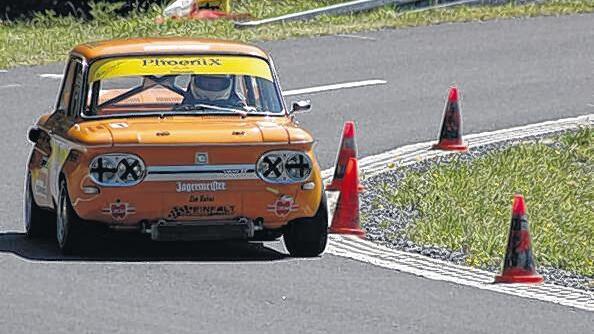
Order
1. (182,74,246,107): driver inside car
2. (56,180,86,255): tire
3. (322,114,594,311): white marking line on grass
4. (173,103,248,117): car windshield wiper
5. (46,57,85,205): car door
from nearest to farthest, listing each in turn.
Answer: (322,114,594,311): white marking line on grass
(56,180,86,255): tire
(46,57,85,205): car door
(173,103,248,117): car windshield wiper
(182,74,246,107): driver inside car

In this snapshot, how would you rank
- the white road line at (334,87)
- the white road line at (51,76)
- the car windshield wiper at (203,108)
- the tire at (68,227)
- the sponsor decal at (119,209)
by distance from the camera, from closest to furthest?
1. the sponsor decal at (119,209)
2. the tire at (68,227)
3. the car windshield wiper at (203,108)
4. the white road line at (334,87)
5. the white road line at (51,76)

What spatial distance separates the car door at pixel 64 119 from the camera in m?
12.6

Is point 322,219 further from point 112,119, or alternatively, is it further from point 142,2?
point 142,2

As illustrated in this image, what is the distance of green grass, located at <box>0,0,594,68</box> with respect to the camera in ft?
80.8

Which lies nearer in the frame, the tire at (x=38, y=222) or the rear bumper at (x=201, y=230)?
the rear bumper at (x=201, y=230)

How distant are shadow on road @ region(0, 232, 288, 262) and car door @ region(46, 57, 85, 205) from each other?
0.44 m

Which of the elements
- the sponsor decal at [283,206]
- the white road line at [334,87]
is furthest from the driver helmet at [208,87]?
the white road line at [334,87]

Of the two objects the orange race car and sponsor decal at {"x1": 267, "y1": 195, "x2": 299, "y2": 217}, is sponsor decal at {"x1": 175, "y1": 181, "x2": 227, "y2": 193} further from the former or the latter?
sponsor decal at {"x1": 267, "y1": 195, "x2": 299, "y2": 217}

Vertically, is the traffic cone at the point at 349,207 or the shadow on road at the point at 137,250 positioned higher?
the traffic cone at the point at 349,207

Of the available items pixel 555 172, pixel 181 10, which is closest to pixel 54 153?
pixel 555 172

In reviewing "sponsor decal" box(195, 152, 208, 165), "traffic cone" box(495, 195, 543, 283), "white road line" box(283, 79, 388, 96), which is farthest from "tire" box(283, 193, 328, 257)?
"white road line" box(283, 79, 388, 96)

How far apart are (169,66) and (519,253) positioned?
9.76 ft

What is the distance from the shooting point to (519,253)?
38.5 feet

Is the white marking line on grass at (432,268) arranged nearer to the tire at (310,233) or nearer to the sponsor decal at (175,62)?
the tire at (310,233)
